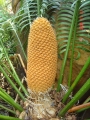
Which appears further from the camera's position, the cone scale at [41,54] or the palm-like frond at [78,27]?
the palm-like frond at [78,27]

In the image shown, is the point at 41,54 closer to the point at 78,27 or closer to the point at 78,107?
the point at 78,107

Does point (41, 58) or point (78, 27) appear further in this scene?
point (78, 27)

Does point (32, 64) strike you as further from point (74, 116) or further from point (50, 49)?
point (74, 116)

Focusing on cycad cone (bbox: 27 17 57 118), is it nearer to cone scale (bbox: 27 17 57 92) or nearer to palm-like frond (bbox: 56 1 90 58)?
cone scale (bbox: 27 17 57 92)

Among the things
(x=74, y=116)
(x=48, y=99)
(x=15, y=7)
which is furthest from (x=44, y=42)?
(x=15, y=7)

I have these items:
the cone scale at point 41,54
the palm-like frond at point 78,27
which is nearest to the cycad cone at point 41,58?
the cone scale at point 41,54

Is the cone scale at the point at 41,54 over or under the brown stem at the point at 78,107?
over

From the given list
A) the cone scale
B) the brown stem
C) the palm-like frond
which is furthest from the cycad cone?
the palm-like frond

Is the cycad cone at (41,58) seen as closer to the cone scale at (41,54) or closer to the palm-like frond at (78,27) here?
the cone scale at (41,54)

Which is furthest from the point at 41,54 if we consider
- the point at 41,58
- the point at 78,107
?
the point at 78,107
